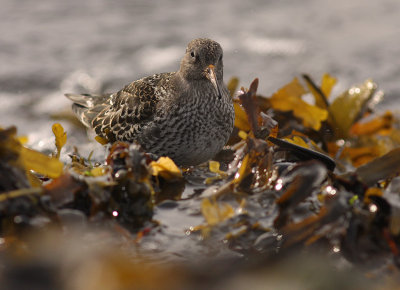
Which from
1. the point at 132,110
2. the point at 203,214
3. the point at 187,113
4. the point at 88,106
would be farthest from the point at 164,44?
the point at 203,214

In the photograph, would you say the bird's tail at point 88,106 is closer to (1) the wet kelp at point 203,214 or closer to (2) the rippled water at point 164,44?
(2) the rippled water at point 164,44

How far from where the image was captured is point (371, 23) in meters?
7.23

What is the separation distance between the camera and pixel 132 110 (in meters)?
4.02

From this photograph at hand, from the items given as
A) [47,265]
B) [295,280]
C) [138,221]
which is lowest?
[295,280]

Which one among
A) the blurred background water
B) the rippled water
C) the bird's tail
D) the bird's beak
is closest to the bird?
the bird's beak

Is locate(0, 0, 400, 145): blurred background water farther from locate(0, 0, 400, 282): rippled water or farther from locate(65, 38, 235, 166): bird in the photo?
locate(65, 38, 235, 166): bird

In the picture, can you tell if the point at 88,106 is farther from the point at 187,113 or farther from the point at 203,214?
the point at 203,214

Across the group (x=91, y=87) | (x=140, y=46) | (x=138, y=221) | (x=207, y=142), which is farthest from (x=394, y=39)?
(x=138, y=221)

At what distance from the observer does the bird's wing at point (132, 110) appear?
12.8ft

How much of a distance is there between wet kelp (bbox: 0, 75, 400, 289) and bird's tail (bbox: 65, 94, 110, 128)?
4.84 ft

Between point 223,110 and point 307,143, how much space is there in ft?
1.97

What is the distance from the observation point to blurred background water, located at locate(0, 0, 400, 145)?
630cm

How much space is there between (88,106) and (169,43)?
2465mm

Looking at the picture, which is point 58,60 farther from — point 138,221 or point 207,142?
point 138,221
